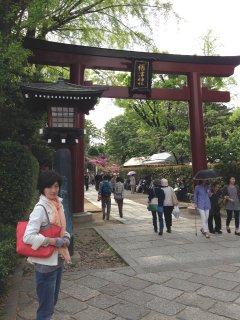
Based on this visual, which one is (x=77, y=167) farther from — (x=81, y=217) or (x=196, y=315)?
(x=196, y=315)

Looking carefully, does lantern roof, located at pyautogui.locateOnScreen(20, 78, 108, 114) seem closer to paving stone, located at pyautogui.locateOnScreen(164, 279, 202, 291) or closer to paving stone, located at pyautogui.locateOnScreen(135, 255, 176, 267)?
paving stone, located at pyautogui.locateOnScreen(135, 255, 176, 267)

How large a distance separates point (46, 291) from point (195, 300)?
2244 millimetres

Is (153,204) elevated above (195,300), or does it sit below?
above

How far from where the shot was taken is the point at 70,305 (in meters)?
4.46

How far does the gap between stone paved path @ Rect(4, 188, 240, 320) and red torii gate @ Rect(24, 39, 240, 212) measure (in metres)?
5.04

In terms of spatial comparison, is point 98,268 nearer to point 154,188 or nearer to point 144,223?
point 154,188

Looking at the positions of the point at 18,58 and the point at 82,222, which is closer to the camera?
the point at 18,58

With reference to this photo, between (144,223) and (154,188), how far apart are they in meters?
2.33

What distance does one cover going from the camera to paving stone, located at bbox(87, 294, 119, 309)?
4.41 meters

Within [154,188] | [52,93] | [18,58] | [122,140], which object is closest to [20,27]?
[18,58]

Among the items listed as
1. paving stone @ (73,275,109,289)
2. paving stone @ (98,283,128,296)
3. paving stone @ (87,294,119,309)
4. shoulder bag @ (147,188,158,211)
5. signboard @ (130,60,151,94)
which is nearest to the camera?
paving stone @ (87,294,119,309)

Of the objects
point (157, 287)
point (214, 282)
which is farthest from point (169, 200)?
point (157, 287)

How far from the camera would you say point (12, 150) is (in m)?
7.72

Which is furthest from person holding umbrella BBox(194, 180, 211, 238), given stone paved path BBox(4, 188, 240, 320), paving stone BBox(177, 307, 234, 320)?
paving stone BBox(177, 307, 234, 320)
